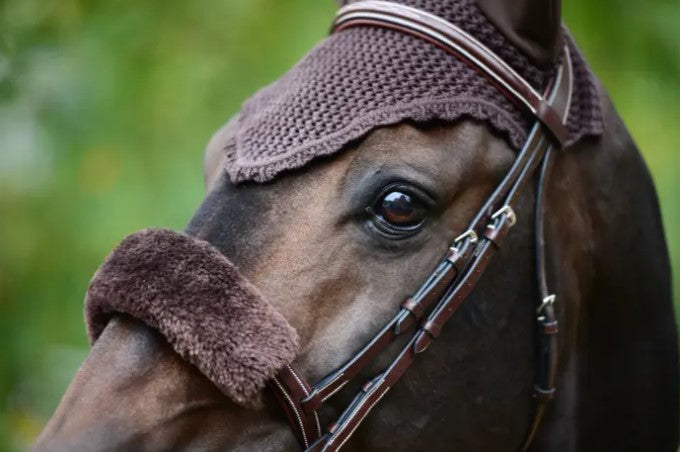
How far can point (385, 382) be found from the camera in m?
1.89

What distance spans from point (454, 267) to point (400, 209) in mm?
177

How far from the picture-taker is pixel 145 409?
1715 millimetres

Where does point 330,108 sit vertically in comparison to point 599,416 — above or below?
above

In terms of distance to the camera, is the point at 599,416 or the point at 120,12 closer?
the point at 599,416

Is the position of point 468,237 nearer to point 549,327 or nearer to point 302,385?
point 549,327

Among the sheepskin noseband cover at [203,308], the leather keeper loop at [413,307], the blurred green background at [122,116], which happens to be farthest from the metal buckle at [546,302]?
the blurred green background at [122,116]

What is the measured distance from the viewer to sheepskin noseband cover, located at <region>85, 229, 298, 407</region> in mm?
1691

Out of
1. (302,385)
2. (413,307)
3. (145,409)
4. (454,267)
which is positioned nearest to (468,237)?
(454,267)

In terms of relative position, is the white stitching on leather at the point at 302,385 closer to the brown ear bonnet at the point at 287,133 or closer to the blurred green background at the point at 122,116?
the brown ear bonnet at the point at 287,133

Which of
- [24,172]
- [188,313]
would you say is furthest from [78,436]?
[24,172]

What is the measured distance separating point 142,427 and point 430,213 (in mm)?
760

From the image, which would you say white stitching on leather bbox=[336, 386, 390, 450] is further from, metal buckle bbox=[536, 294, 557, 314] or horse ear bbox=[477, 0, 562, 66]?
horse ear bbox=[477, 0, 562, 66]

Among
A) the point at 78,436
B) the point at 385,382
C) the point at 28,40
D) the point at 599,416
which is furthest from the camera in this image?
the point at 28,40

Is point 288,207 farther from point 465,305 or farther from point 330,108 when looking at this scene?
point 465,305
